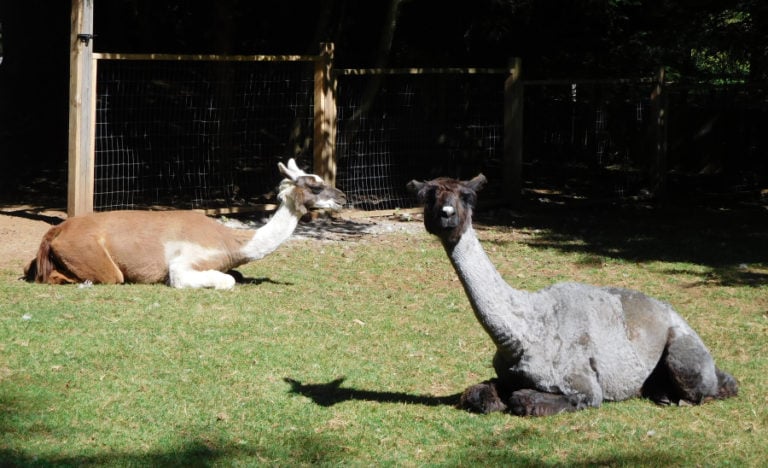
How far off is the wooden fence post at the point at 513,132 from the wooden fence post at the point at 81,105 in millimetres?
6412

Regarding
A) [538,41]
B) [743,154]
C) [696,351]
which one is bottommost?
[696,351]

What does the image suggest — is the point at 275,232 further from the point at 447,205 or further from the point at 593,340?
the point at 447,205

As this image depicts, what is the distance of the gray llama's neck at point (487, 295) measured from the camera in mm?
5785

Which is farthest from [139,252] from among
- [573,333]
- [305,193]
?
[573,333]

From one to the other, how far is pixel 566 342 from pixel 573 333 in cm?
8

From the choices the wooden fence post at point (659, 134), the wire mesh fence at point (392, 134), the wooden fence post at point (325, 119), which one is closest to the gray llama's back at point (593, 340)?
the wooden fence post at point (325, 119)

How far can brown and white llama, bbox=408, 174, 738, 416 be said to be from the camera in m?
5.80

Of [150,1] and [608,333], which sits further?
[150,1]

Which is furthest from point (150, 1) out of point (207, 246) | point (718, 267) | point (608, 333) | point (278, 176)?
point (608, 333)

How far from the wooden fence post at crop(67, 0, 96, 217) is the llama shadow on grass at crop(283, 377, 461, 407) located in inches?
240

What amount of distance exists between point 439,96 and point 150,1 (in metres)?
5.15

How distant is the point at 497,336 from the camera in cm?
592

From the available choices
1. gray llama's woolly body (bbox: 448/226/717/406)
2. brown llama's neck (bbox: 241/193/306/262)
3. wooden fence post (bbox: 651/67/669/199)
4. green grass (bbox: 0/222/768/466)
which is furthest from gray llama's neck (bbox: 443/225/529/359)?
wooden fence post (bbox: 651/67/669/199)

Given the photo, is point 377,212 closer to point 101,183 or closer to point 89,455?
point 101,183
